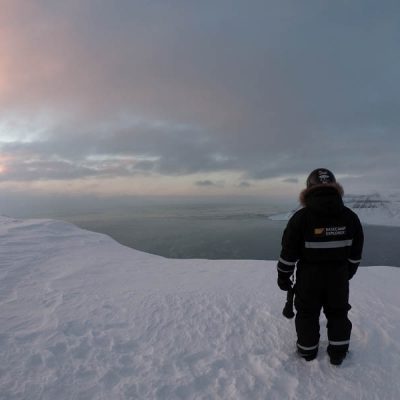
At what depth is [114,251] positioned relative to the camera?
27.6 ft

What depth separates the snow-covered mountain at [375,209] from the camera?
82.1m

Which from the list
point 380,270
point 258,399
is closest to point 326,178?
point 258,399

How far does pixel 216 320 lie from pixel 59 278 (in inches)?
134

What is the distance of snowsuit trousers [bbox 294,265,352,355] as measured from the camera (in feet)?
9.41

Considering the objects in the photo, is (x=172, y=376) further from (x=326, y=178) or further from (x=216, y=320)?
(x=326, y=178)

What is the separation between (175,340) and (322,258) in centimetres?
187

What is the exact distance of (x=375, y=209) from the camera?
302ft

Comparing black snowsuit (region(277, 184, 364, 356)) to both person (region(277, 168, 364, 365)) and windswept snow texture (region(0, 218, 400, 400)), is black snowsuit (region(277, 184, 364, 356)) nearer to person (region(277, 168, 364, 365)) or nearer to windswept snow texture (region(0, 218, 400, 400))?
person (region(277, 168, 364, 365))

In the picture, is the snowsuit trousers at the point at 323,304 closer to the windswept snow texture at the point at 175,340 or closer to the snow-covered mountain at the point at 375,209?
the windswept snow texture at the point at 175,340

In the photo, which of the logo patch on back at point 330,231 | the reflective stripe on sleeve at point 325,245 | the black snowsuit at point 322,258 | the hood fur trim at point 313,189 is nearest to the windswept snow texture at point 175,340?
the black snowsuit at point 322,258

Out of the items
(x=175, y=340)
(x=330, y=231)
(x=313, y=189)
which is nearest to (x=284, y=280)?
(x=330, y=231)

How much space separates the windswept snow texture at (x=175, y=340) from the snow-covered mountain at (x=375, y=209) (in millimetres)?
78326

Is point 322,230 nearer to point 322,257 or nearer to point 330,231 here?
point 330,231

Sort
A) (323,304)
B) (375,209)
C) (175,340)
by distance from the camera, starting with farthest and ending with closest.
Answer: (375,209) < (175,340) < (323,304)
